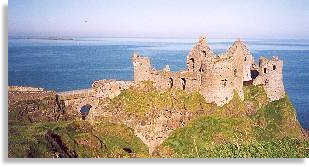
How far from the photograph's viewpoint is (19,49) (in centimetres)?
988

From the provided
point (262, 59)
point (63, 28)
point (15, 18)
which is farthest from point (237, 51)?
point (15, 18)

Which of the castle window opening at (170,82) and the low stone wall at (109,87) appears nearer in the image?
the low stone wall at (109,87)

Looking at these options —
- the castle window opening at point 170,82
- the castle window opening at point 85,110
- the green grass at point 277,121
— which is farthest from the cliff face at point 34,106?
the green grass at point 277,121

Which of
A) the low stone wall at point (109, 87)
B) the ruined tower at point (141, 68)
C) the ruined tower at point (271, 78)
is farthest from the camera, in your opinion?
the ruined tower at point (271, 78)

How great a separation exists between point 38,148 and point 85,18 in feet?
7.03

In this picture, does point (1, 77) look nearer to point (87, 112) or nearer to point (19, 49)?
point (19, 49)

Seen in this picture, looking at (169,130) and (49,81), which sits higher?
(49,81)

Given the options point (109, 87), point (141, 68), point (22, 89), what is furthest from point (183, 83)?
point (22, 89)

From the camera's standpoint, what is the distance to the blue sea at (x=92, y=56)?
1002cm

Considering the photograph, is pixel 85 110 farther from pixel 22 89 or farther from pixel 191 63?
pixel 191 63

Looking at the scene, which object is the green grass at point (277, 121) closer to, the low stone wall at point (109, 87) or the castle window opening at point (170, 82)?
→ the castle window opening at point (170, 82)

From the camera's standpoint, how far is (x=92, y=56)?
10.3m

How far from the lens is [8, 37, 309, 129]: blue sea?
32.9 feet

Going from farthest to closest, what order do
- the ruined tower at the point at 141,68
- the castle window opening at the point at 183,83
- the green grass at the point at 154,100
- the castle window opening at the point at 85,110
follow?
the castle window opening at the point at 183,83 < the green grass at the point at 154,100 < the ruined tower at the point at 141,68 < the castle window opening at the point at 85,110
